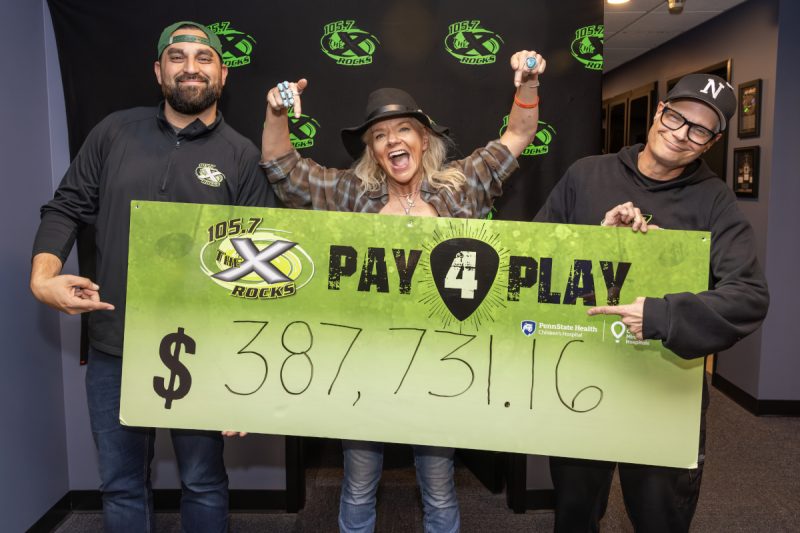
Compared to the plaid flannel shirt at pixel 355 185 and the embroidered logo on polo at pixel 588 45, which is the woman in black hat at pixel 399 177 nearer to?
the plaid flannel shirt at pixel 355 185

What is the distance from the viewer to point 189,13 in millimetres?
2270

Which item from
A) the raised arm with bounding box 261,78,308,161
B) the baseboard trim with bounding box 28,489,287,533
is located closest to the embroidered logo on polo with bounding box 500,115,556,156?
the raised arm with bounding box 261,78,308,161

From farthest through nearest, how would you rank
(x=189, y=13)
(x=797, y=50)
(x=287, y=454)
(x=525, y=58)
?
(x=797, y=50) → (x=287, y=454) → (x=189, y=13) → (x=525, y=58)

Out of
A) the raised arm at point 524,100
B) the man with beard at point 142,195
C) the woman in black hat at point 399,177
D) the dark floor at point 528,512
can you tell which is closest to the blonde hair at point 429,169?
the woman in black hat at point 399,177

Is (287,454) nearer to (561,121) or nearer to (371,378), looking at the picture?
(371,378)

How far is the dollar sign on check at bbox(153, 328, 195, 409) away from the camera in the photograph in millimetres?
1579

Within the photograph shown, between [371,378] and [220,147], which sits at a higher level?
[220,147]

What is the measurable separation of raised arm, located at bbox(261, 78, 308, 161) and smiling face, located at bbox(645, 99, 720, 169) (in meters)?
0.97

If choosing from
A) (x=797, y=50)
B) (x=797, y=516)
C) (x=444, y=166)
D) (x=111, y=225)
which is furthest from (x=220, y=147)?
(x=797, y=50)

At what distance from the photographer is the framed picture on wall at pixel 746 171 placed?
375 cm

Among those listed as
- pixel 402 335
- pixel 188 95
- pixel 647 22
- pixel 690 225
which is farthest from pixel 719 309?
pixel 647 22

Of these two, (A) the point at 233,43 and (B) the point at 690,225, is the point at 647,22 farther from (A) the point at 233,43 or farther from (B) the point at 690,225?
(B) the point at 690,225

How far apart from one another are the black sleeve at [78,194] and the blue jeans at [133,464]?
1.25ft

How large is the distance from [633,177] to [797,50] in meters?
2.79
